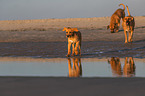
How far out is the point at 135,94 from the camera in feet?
17.7

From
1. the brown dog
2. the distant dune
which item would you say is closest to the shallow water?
the brown dog

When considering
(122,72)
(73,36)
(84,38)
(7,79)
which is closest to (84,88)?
(7,79)

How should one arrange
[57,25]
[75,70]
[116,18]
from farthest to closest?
[57,25] < [116,18] < [75,70]

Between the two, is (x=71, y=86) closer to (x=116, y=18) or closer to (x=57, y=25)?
(x=116, y=18)

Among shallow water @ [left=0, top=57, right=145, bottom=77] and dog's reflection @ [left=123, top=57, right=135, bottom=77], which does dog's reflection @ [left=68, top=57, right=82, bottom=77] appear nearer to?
shallow water @ [left=0, top=57, right=145, bottom=77]

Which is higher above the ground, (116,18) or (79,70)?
(116,18)

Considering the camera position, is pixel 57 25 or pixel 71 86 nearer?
pixel 71 86

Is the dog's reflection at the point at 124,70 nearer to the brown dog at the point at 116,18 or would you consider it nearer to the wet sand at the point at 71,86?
the wet sand at the point at 71,86

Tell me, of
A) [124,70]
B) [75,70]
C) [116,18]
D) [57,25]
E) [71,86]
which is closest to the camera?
[71,86]

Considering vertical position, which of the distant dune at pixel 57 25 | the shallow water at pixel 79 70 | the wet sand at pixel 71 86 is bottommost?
the shallow water at pixel 79 70

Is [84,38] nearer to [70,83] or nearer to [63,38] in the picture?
[63,38]

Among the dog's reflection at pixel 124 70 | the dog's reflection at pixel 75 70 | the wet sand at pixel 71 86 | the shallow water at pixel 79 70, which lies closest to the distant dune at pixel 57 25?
the shallow water at pixel 79 70

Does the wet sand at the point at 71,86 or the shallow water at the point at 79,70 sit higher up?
the wet sand at the point at 71,86

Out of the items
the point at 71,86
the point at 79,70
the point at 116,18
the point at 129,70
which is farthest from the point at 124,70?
the point at 116,18
